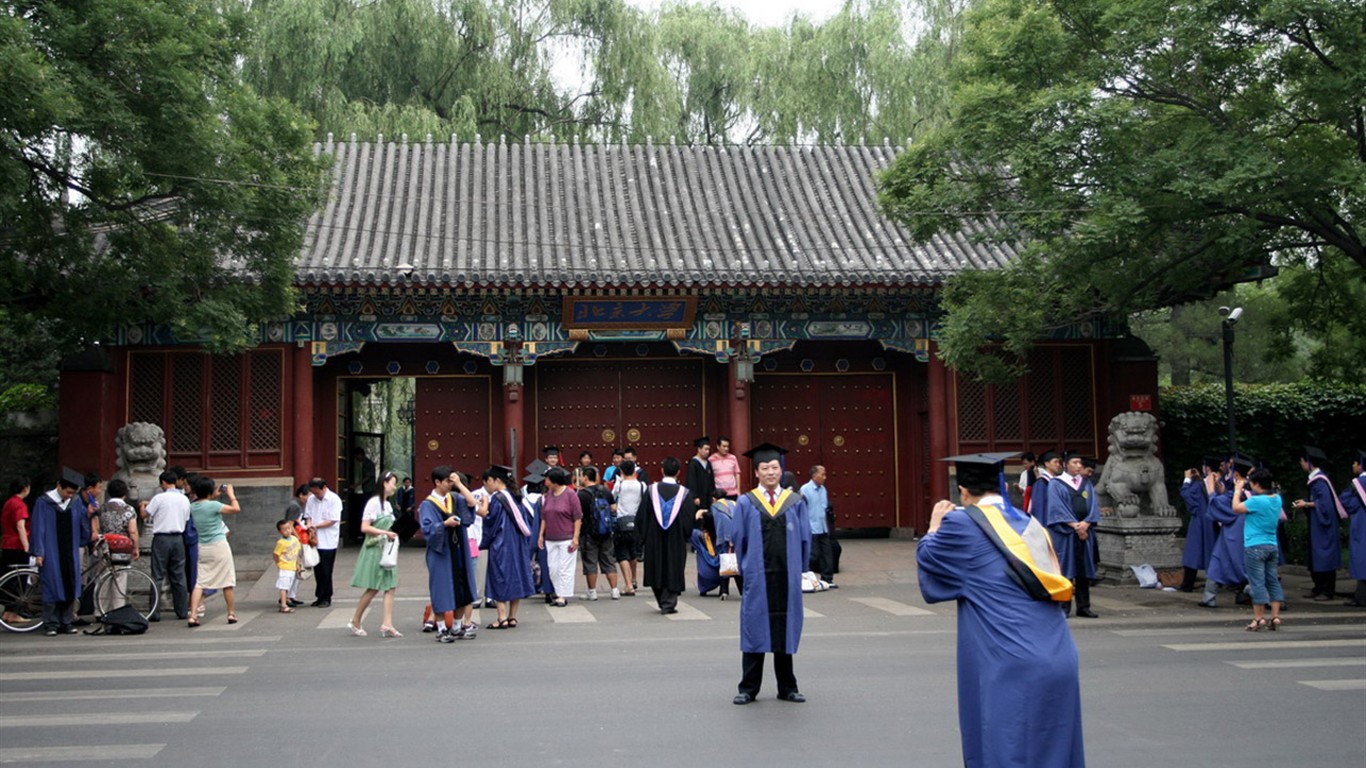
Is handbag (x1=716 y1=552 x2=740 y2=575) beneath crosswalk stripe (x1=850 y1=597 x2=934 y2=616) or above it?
above

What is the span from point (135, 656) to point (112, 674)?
3.50 ft

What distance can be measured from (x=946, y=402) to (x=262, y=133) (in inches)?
473

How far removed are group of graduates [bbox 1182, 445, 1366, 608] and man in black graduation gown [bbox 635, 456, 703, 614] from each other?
5560 millimetres

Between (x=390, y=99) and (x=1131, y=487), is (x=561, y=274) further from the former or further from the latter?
(x=390, y=99)

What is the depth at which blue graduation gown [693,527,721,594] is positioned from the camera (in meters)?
14.9

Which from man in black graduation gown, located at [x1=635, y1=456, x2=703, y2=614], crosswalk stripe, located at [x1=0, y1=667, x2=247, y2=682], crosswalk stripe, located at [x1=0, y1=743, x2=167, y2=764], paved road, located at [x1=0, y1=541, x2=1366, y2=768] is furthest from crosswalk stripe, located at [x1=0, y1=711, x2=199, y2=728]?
man in black graduation gown, located at [x1=635, y1=456, x2=703, y2=614]

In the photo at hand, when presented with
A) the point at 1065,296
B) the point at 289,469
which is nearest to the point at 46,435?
the point at 289,469

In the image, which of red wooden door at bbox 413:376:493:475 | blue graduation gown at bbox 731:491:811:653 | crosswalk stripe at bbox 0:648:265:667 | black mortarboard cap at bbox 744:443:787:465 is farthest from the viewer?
red wooden door at bbox 413:376:493:475

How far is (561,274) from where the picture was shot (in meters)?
19.5

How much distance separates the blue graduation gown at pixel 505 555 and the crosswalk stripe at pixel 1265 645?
230 inches

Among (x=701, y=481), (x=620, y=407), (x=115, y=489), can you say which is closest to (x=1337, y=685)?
(x=701, y=481)

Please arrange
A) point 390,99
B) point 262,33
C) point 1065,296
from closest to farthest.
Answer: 1. point 1065,296
2. point 262,33
3. point 390,99

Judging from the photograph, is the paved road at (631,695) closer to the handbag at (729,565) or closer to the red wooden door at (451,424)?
the handbag at (729,565)

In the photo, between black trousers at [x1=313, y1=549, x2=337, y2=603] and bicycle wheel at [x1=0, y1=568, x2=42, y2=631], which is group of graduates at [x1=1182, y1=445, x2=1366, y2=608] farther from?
bicycle wheel at [x1=0, y1=568, x2=42, y2=631]
